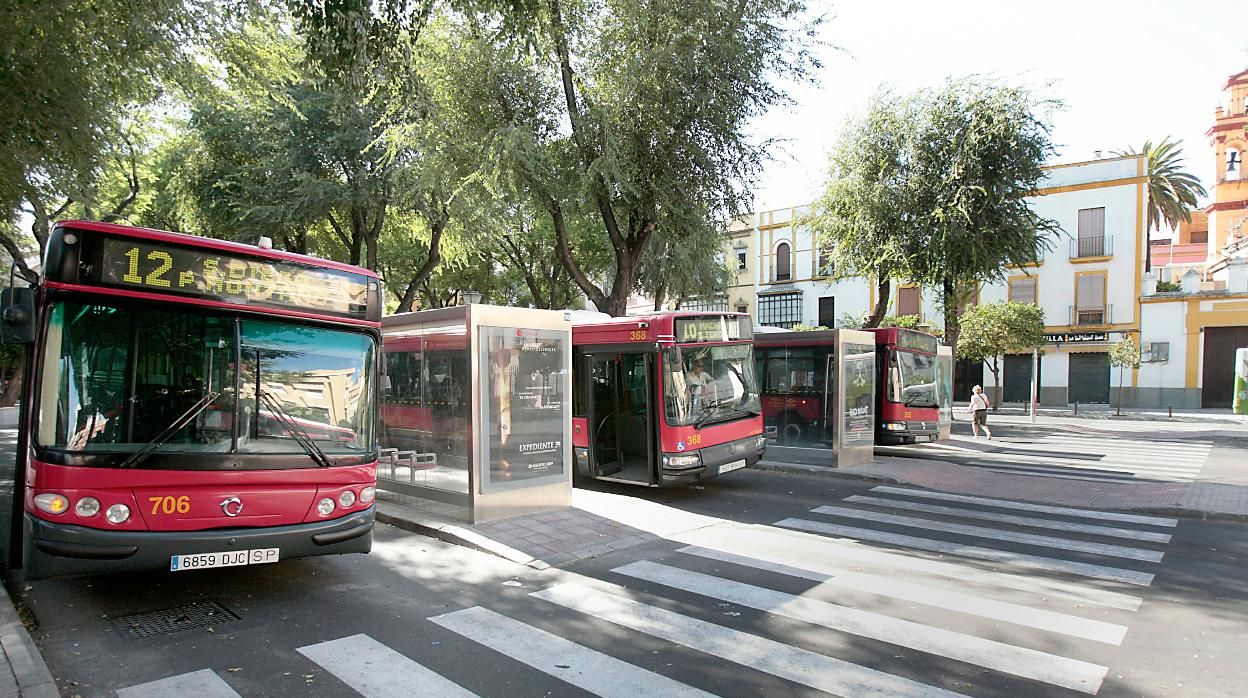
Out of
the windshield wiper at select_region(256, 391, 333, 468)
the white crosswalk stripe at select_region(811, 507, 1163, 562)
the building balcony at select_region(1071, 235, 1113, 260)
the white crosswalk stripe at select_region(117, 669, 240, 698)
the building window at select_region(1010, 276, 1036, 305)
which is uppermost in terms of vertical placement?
the building balcony at select_region(1071, 235, 1113, 260)

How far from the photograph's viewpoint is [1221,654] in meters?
4.87

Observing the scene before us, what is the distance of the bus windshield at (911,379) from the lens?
1627 centimetres

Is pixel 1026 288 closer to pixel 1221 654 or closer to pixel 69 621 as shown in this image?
pixel 1221 654

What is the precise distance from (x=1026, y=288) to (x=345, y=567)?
124 feet

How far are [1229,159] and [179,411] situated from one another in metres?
52.8

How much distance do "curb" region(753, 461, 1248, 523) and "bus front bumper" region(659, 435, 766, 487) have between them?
6.43 ft

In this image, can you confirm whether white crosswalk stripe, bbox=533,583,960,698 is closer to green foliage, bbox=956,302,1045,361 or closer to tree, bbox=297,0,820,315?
tree, bbox=297,0,820,315

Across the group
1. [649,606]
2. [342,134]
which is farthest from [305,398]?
[342,134]

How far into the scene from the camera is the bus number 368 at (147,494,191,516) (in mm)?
4996

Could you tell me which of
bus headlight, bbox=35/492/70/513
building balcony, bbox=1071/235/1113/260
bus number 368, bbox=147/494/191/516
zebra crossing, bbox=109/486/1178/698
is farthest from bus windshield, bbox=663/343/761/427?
building balcony, bbox=1071/235/1113/260

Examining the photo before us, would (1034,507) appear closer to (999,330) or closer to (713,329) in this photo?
(713,329)

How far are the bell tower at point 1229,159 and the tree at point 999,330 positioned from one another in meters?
21.0

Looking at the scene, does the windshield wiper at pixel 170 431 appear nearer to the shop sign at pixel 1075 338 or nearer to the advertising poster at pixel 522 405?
the advertising poster at pixel 522 405

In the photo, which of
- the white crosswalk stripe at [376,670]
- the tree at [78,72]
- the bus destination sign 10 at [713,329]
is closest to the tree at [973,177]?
the bus destination sign 10 at [713,329]
